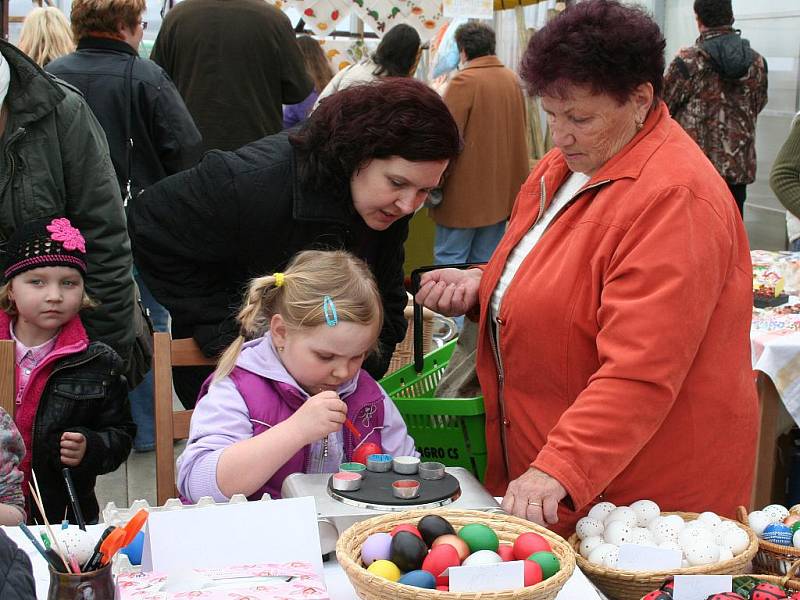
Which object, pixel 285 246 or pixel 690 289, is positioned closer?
pixel 690 289

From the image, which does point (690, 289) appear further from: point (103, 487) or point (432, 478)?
point (103, 487)

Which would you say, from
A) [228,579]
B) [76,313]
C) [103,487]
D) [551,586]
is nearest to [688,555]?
[551,586]

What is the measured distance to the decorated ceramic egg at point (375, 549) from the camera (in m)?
1.45

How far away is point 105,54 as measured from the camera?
4.12 m

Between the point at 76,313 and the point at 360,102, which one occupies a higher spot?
the point at 360,102

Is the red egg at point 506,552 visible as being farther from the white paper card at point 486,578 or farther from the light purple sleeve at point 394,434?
the light purple sleeve at point 394,434

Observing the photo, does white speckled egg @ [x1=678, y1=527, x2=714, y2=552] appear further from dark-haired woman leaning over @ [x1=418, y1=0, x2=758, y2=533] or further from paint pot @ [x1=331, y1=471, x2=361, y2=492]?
paint pot @ [x1=331, y1=471, x2=361, y2=492]

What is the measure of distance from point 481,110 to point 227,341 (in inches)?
157

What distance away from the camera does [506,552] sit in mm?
1514

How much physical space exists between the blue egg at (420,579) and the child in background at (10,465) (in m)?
1.11

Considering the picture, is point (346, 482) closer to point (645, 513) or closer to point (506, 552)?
point (506, 552)

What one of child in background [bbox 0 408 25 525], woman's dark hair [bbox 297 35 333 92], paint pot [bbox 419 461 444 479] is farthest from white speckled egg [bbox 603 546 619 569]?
woman's dark hair [bbox 297 35 333 92]

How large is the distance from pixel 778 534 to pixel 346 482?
776 millimetres

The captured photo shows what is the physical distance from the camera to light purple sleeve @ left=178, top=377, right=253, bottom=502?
6.34 feet
